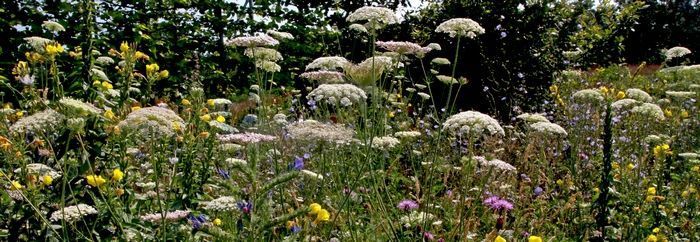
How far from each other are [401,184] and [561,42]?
522cm

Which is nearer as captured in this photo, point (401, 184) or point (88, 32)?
point (88, 32)

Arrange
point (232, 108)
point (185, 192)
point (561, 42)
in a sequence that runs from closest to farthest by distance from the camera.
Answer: point (185, 192)
point (232, 108)
point (561, 42)

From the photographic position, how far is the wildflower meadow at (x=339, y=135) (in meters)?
2.61

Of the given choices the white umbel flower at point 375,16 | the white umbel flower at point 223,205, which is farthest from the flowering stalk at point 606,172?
the white umbel flower at point 223,205

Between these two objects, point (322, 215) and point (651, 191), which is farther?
point (651, 191)

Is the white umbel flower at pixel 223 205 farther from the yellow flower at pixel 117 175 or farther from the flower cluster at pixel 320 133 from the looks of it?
the yellow flower at pixel 117 175

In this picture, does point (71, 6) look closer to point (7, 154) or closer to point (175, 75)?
point (175, 75)

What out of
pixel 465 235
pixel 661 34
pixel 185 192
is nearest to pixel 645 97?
pixel 465 235

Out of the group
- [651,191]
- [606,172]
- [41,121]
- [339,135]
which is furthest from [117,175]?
[651,191]

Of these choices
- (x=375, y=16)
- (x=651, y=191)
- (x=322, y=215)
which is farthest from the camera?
(x=651, y=191)

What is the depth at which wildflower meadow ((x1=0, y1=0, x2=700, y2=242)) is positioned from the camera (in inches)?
103

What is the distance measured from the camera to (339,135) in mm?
2381

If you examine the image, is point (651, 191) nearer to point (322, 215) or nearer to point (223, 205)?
point (322, 215)

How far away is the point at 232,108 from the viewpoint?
7734 mm
